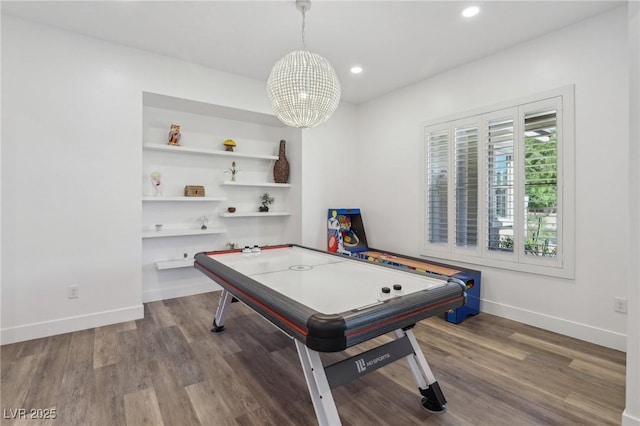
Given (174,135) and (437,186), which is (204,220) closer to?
(174,135)

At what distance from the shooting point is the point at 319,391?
144cm

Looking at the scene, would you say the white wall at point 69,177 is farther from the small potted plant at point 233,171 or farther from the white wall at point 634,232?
the white wall at point 634,232

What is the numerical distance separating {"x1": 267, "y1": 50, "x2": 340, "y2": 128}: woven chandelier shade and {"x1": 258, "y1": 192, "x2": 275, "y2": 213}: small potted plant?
246cm

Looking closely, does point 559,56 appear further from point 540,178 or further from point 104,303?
point 104,303

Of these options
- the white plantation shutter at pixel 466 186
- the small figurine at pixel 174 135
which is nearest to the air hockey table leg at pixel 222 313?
the small figurine at pixel 174 135

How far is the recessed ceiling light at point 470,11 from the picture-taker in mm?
2482

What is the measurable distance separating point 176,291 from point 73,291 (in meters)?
1.15

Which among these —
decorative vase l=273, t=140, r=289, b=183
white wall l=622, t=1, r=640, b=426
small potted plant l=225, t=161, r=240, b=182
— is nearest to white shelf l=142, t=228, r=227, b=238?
small potted plant l=225, t=161, r=240, b=182

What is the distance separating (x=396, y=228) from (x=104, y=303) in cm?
348

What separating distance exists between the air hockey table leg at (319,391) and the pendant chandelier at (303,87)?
145cm

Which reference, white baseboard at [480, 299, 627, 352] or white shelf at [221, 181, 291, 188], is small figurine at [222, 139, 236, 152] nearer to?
white shelf at [221, 181, 291, 188]

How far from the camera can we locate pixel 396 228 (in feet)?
14.1

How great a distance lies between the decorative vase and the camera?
4.46 metres

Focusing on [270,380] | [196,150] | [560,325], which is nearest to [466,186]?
[560,325]
